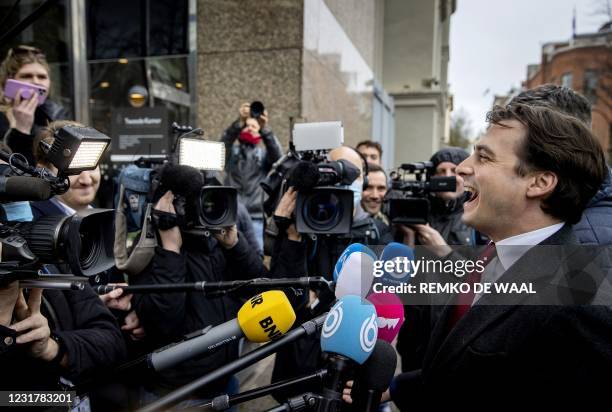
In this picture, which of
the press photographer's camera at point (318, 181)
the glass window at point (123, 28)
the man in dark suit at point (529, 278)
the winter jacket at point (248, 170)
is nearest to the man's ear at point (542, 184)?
the man in dark suit at point (529, 278)

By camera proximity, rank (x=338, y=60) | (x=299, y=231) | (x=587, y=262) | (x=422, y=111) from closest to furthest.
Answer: (x=587, y=262)
(x=299, y=231)
(x=338, y=60)
(x=422, y=111)

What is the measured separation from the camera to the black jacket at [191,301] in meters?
1.80

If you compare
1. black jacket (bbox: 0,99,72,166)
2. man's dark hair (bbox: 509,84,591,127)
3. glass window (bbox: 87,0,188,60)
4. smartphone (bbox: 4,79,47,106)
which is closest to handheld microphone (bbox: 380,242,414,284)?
man's dark hair (bbox: 509,84,591,127)

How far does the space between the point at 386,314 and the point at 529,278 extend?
1.45 ft

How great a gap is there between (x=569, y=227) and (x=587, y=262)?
0.14 m

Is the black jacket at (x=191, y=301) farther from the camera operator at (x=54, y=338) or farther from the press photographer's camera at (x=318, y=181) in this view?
the press photographer's camera at (x=318, y=181)

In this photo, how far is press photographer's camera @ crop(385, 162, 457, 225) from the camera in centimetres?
229

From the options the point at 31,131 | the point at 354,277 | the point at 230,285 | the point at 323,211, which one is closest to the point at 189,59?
the point at 31,131

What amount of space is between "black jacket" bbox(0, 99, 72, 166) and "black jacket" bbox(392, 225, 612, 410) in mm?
2073

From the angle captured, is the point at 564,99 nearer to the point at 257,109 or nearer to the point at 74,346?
the point at 74,346

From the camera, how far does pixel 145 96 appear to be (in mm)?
5250

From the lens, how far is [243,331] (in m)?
1.17

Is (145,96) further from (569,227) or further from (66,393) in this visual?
(569,227)

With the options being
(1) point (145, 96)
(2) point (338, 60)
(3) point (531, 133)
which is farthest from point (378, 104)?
(3) point (531, 133)
